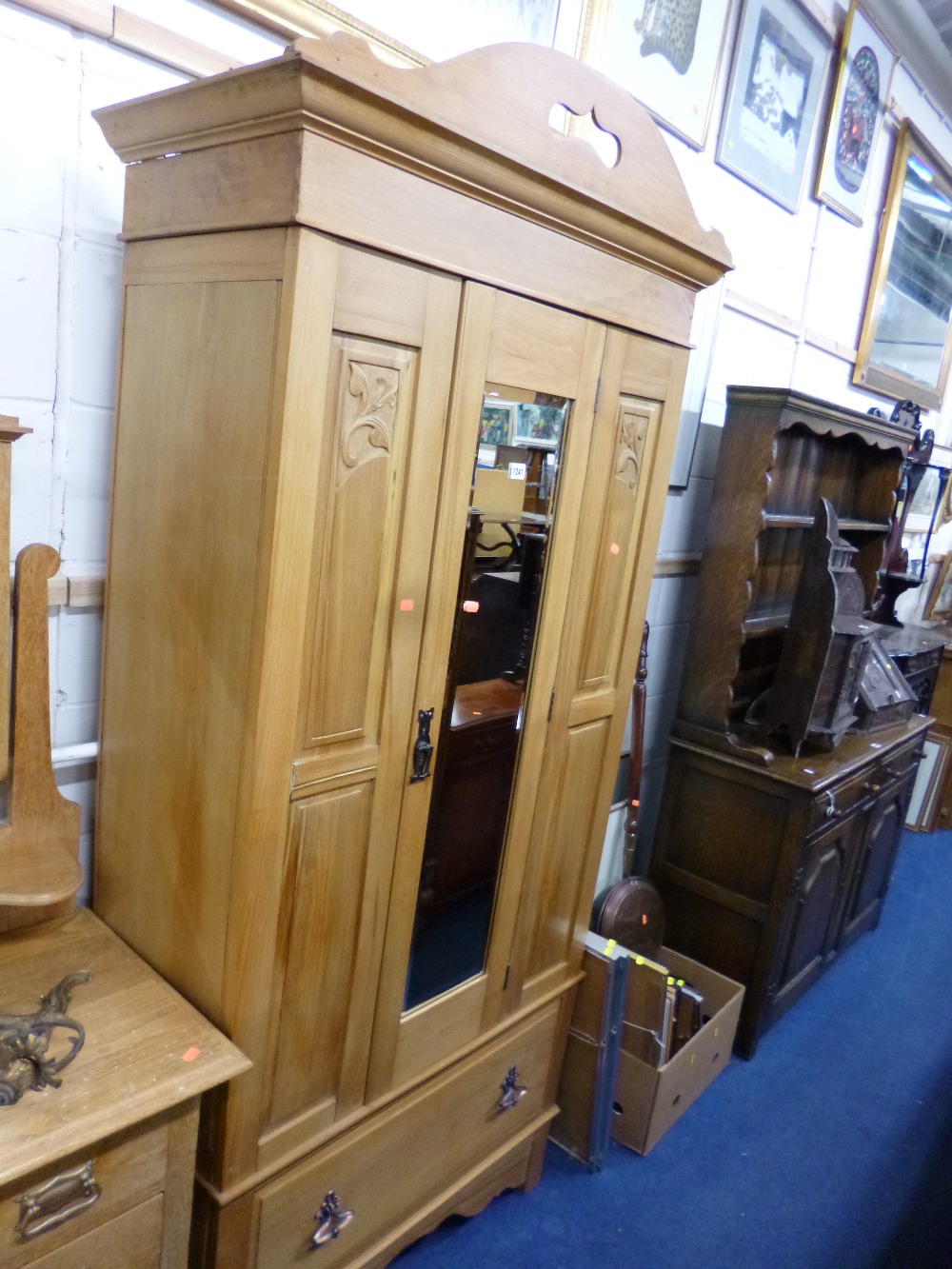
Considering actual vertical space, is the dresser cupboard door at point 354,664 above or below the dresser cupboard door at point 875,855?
A: above

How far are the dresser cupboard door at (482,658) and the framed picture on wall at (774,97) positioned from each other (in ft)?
5.02

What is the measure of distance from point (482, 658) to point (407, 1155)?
0.92 metres

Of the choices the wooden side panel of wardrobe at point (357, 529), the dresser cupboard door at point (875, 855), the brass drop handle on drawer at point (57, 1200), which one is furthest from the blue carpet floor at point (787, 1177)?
the wooden side panel of wardrobe at point (357, 529)

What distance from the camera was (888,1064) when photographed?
261cm

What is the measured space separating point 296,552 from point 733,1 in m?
2.24

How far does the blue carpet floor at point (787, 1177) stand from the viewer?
190cm

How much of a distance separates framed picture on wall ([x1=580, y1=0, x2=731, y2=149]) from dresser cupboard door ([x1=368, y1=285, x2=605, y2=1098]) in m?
1.04

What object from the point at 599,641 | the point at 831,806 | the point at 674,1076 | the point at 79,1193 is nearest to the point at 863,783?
the point at 831,806

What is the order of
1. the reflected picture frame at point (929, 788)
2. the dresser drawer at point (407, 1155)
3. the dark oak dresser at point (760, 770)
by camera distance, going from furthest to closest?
the reflected picture frame at point (929, 788)
the dark oak dresser at point (760, 770)
the dresser drawer at point (407, 1155)

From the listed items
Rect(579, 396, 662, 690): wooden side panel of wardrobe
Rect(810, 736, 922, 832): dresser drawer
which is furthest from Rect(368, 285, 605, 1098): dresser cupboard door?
Rect(810, 736, 922, 832): dresser drawer

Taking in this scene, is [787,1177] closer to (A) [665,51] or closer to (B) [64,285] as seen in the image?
(B) [64,285]

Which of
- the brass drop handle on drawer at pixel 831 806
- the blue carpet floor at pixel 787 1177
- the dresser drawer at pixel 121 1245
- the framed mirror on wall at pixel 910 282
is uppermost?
the framed mirror on wall at pixel 910 282

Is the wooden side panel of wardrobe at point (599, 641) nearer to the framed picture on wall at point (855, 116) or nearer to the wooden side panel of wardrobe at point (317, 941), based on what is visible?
the wooden side panel of wardrobe at point (317, 941)

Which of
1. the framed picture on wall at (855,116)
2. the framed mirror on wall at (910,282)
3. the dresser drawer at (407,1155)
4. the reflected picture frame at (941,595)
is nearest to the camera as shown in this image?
the dresser drawer at (407,1155)
